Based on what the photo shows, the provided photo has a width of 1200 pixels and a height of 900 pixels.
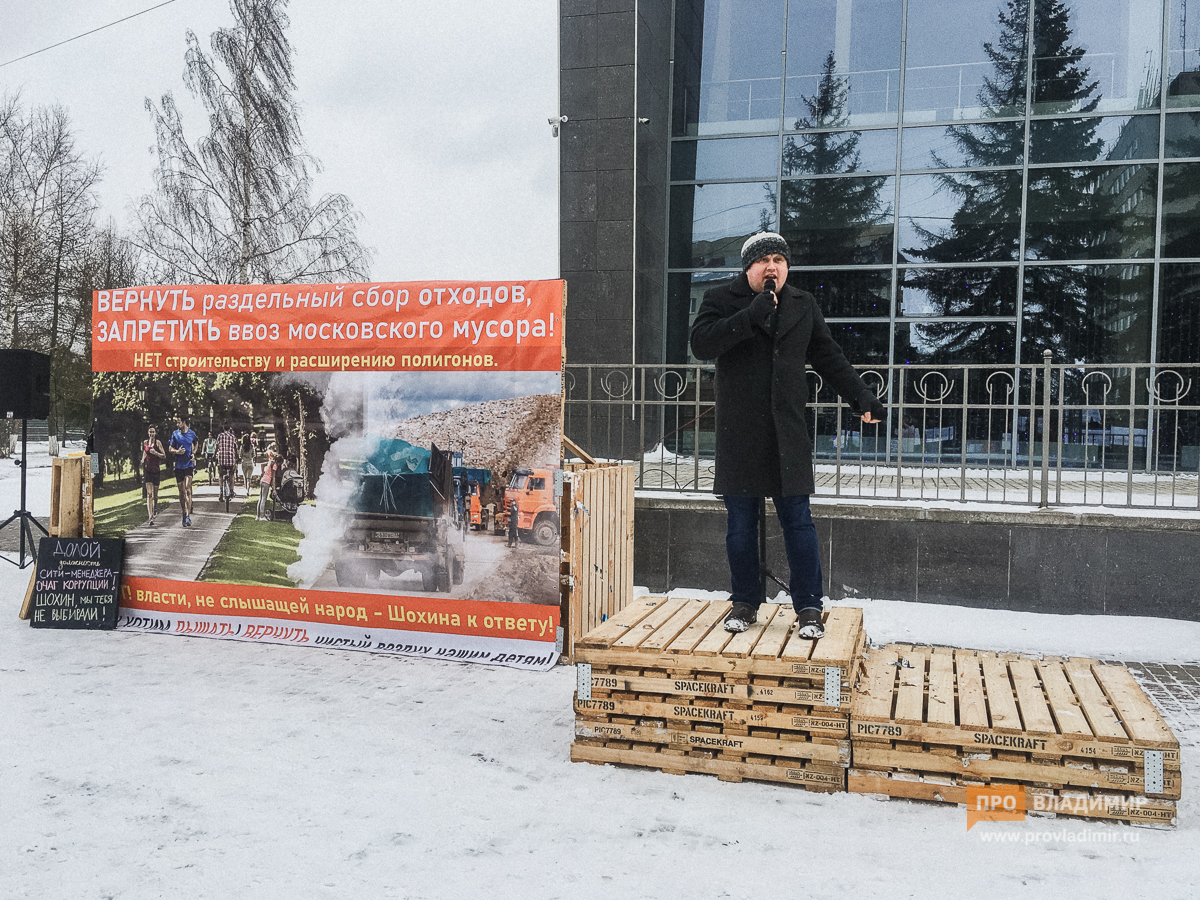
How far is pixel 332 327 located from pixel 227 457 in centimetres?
128

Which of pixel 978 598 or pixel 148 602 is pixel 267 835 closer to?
pixel 148 602

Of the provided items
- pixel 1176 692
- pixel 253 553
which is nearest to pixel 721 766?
pixel 1176 692

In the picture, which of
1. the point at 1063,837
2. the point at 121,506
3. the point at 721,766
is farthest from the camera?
the point at 121,506

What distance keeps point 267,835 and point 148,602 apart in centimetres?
396

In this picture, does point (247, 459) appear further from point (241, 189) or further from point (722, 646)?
point (241, 189)

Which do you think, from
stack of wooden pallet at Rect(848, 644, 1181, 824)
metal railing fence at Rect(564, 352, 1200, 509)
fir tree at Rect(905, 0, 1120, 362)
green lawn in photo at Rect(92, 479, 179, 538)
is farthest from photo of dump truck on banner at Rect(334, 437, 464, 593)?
fir tree at Rect(905, 0, 1120, 362)

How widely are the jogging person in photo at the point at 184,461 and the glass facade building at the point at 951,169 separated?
893 cm

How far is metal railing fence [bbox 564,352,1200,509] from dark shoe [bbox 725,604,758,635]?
1.80m

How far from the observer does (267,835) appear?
3.34 m

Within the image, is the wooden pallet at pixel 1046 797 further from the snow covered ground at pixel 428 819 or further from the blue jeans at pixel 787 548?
the blue jeans at pixel 787 548

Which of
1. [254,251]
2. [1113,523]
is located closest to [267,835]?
[1113,523]

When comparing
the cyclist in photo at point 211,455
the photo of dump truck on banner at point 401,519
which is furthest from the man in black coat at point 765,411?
the cyclist in photo at point 211,455

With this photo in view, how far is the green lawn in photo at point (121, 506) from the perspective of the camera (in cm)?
664

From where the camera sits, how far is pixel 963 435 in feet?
23.2
